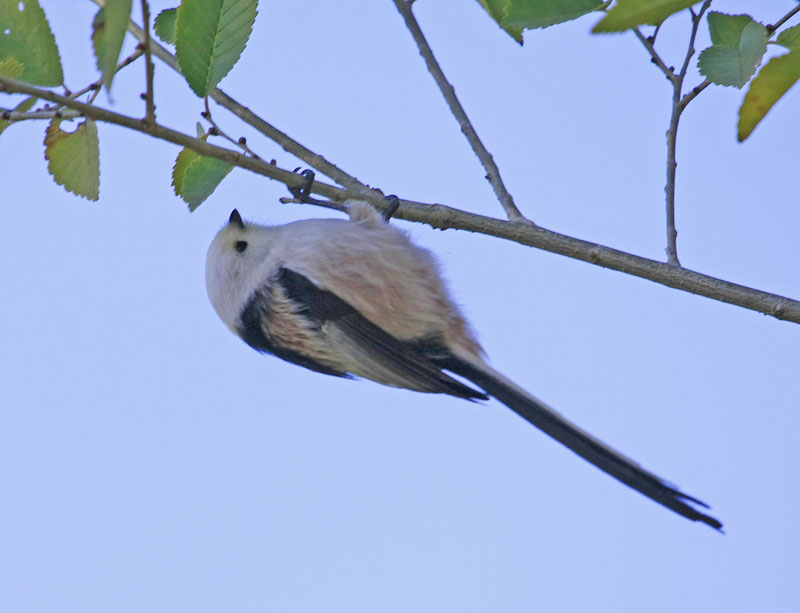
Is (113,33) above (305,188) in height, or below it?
below

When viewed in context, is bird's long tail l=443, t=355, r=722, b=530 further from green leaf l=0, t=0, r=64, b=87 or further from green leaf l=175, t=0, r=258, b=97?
green leaf l=0, t=0, r=64, b=87

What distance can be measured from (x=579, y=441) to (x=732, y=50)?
3.18ft

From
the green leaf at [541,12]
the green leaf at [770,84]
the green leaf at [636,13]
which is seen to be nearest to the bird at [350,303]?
the green leaf at [541,12]

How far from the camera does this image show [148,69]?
1.77 m

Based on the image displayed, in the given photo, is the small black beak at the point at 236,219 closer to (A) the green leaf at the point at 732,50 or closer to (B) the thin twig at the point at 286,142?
(B) the thin twig at the point at 286,142

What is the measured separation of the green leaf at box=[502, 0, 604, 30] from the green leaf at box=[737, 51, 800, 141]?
62 cm

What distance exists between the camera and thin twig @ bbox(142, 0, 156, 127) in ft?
5.41

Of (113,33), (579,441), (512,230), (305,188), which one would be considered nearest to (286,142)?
(305,188)

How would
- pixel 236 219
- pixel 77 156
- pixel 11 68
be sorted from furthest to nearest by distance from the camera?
pixel 236 219 < pixel 77 156 < pixel 11 68

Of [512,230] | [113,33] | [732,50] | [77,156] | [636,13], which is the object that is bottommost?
[113,33]

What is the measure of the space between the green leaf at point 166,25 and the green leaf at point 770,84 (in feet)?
5.54

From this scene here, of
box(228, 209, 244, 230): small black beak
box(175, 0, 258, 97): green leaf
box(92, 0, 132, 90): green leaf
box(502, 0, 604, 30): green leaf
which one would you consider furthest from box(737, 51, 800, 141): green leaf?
box(228, 209, 244, 230): small black beak

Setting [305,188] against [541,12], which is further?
[305,188]

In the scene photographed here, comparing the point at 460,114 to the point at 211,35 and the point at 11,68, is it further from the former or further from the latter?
the point at 11,68
